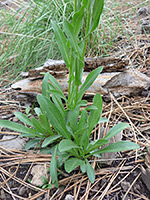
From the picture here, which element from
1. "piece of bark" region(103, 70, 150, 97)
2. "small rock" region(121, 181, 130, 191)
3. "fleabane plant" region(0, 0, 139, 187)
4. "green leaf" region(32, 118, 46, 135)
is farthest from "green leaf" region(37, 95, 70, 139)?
"piece of bark" region(103, 70, 150, 97)

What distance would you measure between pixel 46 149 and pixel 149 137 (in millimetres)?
766

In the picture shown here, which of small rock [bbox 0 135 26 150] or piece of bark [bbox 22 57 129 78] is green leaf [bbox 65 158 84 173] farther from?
piece of bark [bbox 22 57 129 78]

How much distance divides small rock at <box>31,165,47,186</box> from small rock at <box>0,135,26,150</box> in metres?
0.21

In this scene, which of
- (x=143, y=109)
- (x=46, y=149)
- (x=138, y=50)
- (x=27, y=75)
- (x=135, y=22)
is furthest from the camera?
(x=135, y=22)

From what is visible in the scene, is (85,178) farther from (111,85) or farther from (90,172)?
(111,85)

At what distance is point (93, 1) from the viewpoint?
860 millimetres

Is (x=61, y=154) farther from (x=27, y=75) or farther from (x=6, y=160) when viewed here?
(x=27, y=75)

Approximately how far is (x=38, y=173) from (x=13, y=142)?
353mm

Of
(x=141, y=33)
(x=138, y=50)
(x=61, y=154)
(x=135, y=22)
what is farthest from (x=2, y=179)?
(x=135, y=22)

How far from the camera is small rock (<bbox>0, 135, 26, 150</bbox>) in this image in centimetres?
138

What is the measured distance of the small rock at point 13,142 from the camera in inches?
54.4

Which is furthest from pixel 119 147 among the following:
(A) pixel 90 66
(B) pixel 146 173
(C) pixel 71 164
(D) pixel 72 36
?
(A) pixel 90 66

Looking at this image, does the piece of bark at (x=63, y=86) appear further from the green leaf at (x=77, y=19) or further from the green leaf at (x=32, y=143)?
the green leaf at (x=77, y=19)

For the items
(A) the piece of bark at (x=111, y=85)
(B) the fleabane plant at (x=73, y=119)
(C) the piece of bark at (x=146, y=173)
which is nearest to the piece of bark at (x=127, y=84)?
(A) the piece of bark at (x=111, y=85)
